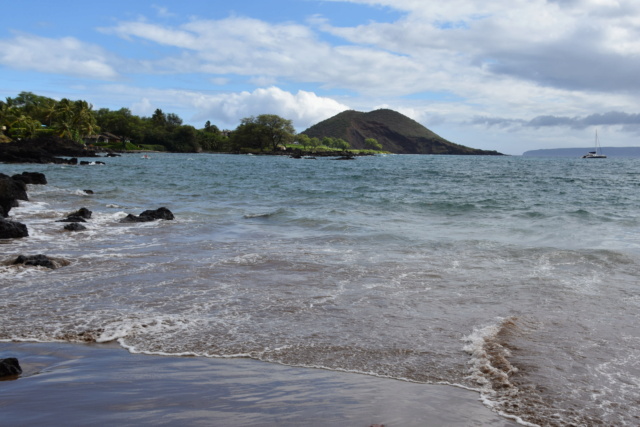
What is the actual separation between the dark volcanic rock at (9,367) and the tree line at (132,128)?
101599mm

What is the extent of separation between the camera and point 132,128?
146500mm

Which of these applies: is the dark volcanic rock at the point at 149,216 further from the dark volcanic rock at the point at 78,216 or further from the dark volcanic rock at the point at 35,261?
the dark volcanic rock at the point at 35,261

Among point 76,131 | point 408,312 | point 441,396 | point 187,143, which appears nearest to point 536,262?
point 408,312

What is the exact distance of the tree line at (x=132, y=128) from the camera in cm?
10306

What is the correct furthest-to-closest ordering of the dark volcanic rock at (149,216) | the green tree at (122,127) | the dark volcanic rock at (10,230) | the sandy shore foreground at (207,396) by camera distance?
the green tree at (122,127), the dark volcanic rock at (149,216), the dark volcanic rock at (10,230), the sandy shore foreground at (207,396)

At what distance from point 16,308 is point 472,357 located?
5.99 meters

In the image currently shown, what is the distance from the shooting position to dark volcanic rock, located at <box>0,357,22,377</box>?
4.48 meters

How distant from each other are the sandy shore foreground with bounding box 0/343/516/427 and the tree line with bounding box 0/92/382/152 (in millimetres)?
101791

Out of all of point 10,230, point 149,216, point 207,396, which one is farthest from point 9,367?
point 149,216

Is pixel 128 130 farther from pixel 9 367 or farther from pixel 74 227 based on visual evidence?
pixel 9 367

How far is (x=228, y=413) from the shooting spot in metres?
3.93

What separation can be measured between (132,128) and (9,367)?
504 ft

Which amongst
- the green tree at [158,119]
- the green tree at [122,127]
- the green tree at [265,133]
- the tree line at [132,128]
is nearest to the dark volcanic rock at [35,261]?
the tree line at [132,128]

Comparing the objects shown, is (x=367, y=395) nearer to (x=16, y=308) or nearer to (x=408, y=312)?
(x=408, y=312)
